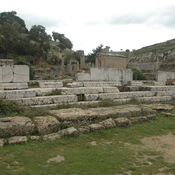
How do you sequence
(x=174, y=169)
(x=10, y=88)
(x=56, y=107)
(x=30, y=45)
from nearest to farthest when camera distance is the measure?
1. (x=174, y=169)
2. (x=56, y=107)
3. (x=10, y=88)
4. (x=30, y=45)

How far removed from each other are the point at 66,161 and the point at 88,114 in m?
2.41

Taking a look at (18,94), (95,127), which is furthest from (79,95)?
(95,127)

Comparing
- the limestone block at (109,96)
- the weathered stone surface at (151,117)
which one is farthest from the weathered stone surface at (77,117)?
the limestone block at (109,96)

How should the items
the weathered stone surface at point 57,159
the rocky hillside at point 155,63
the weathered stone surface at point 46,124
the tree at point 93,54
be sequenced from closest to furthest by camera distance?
the weathered stone surface at point 57,159 → the weathered stone surface at point 46,124 → the rocky hillside at point 155,63 → the tree at point 93,54

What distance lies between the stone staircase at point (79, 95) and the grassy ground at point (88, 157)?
9.46 ft

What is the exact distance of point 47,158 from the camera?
3535 millimetres

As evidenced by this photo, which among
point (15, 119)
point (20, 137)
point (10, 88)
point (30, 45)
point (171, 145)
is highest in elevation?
point (30, 45)

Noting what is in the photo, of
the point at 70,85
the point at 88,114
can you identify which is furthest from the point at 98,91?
the point at 88,114

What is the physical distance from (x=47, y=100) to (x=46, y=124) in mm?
2493

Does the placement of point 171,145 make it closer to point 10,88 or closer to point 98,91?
point 98,91

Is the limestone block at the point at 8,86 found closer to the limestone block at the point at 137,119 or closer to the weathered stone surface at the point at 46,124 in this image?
the weathered stone surface at the point at 46,124

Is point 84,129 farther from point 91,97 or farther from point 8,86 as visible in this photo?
point 8,86

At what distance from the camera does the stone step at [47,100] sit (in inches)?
269

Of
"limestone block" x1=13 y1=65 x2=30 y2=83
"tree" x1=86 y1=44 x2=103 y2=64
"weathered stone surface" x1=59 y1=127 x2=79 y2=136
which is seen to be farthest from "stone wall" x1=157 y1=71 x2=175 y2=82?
"tree" x1=86 y1=44 x2=103 y2=64
